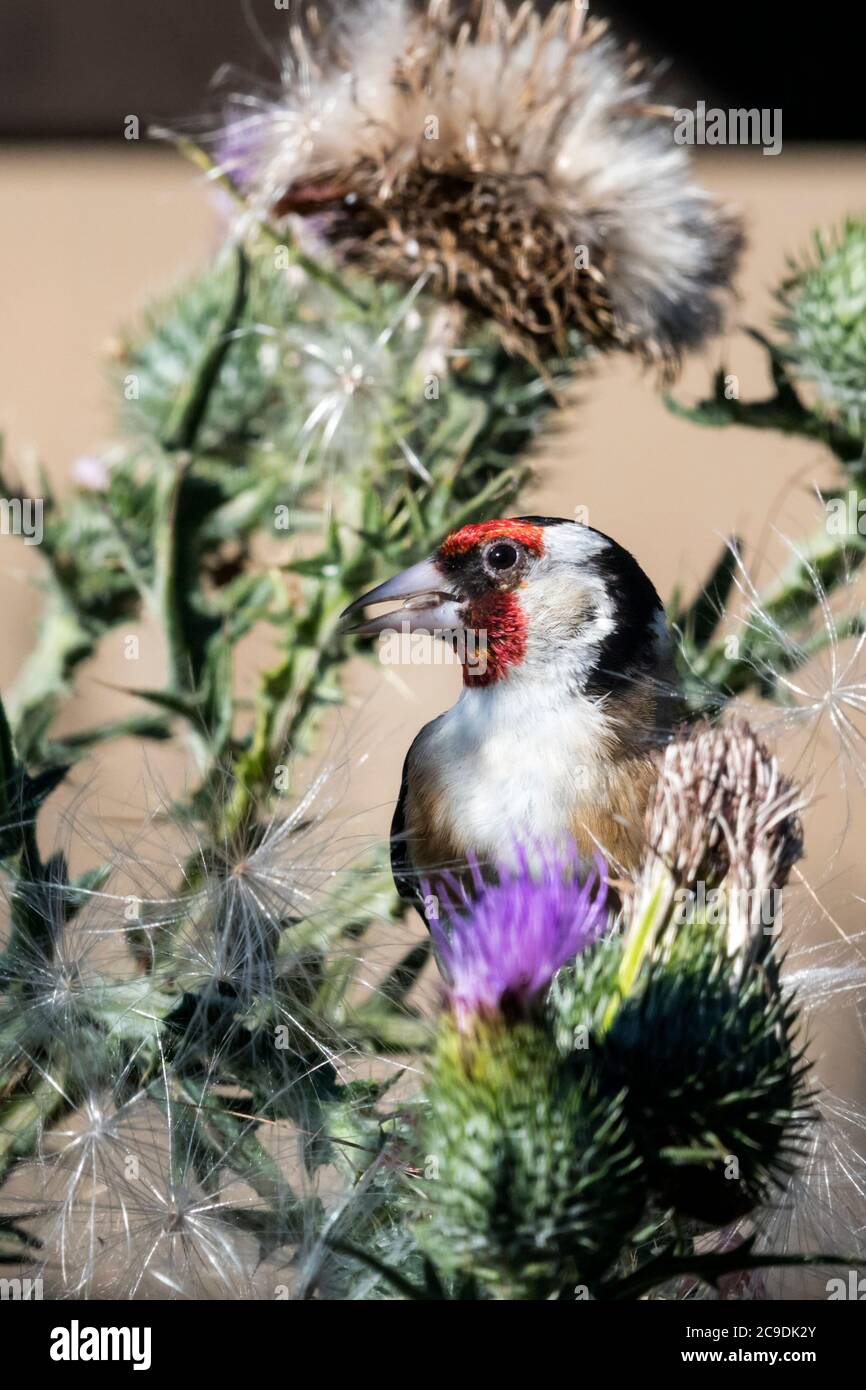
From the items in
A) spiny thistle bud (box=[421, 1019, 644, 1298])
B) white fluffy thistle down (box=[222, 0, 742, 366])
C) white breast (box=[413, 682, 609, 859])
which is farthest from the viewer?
white fluffy thistle down (box=[222, 0, 742, 366])

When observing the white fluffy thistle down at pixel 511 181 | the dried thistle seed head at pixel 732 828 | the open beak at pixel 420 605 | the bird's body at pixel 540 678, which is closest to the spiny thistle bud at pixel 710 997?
the dried thistle seed head at pixel 732 828

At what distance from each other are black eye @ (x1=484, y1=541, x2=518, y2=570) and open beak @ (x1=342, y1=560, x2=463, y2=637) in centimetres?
3

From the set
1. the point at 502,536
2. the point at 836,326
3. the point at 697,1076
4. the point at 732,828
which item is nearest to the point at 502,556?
the point at 502,536

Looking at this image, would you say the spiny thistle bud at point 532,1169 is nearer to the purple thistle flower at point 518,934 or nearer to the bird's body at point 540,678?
the purple thistle flower at point 518,934

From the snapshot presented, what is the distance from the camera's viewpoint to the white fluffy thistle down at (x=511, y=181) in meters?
1.21

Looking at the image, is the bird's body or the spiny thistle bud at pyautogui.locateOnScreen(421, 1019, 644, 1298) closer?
the spiny thistle bud at pyautogui.locateOnScreen(421, 1019, 644, 1298)

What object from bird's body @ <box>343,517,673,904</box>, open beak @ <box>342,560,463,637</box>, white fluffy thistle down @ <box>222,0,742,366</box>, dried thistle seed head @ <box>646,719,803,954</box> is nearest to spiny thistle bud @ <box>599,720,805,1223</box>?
dried thistle seed head @ <box>646,719,803,954</box>

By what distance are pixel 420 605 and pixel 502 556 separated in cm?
7

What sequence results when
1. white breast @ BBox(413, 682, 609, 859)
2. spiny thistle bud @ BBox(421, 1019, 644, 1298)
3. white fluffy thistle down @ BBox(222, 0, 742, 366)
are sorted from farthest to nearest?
1. white fluffy thistle down @ BBox(222, 0, 742, 366)
2. white breast @ BBox(413, 682, 609, 859)
3. spiny thistle bud @ BBox(421, 1019, 644, 1298)

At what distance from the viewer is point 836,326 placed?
133 centimetres

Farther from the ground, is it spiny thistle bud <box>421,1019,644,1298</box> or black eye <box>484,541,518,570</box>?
black eye <box>484,541,518,570</box>

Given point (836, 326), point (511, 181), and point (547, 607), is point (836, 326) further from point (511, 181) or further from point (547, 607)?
point (547, 607)

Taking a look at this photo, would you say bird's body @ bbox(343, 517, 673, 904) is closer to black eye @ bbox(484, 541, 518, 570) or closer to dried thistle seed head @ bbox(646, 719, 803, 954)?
black eye @ bbox(484, 541, 518, 570)

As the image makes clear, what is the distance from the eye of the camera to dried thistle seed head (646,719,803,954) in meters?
0.78
